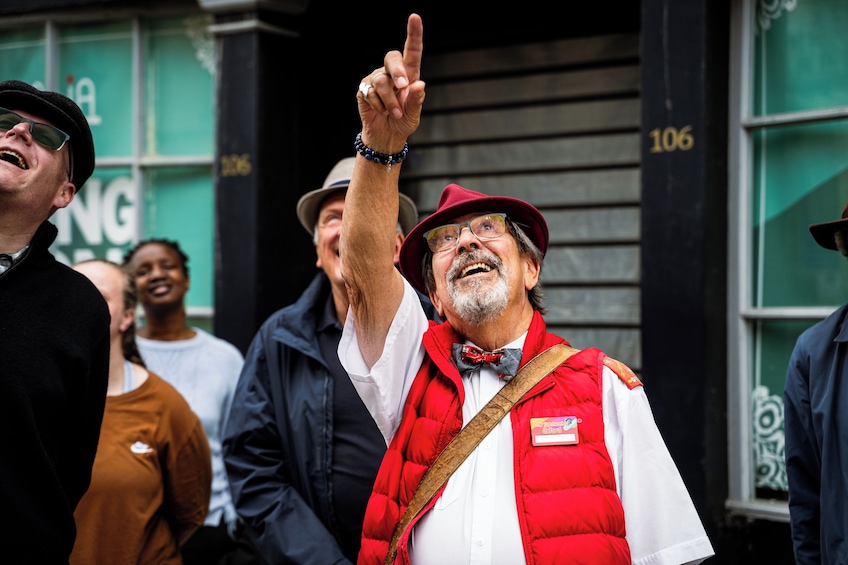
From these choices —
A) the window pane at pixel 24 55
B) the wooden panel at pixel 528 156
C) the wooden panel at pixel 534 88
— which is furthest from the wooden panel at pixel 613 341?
the window pane at pixel 24 55

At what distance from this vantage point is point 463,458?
257 cm

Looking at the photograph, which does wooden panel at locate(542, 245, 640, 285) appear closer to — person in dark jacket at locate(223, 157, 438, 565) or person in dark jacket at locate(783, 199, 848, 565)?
person in dark jacket at locate(783, 199, 848, 565)

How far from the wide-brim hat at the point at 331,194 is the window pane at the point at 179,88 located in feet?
7.78

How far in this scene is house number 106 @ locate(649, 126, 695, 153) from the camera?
179 inches

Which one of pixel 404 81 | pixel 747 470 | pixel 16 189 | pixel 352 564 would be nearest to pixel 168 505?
pixel 352 564

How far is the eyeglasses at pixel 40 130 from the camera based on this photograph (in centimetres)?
259

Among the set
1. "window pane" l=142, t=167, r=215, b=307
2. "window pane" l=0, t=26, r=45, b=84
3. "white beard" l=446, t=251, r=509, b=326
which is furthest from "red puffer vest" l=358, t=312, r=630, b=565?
"window pane" l=0, t=26, r=45, b=84

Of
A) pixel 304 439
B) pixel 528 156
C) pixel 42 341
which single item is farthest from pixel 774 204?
pixel 42 341

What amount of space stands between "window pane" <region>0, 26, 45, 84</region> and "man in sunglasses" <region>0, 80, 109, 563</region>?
408 centimetres

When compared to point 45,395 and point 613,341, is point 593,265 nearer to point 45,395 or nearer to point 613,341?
point 613,341

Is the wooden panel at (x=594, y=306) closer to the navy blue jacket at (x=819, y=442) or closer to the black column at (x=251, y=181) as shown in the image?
the black column at (x=251, y=181)

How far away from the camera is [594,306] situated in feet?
18.2

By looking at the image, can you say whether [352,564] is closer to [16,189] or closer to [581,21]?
[16,189]

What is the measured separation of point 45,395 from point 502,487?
1247mm
